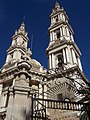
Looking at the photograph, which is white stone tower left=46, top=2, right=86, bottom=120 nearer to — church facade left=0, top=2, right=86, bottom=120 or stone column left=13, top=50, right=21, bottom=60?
church facade left=0, top=2, right=86, bottom=120

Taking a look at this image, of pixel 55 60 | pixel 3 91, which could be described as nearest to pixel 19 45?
pixel 55 60

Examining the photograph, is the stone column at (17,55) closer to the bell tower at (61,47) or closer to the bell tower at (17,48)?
the bell tower at (17,48)

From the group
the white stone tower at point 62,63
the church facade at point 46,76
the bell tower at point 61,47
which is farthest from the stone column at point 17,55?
the bell tower at point 61,47

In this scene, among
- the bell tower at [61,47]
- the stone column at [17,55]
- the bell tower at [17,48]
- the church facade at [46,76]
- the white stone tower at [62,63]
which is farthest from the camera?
the bell tower at [17,48]

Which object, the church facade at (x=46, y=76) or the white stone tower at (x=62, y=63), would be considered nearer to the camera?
the church facade at (x=46, y=76)

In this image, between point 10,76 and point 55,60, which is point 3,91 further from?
point 55,60

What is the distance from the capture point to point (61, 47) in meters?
30.3

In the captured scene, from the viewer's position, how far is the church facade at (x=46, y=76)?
7.50 m

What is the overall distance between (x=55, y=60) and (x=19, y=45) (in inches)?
456

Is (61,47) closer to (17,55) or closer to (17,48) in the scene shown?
(17,55)

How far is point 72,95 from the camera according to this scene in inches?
816

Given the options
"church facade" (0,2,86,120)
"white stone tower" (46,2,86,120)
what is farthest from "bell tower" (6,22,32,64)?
"white stone tower" (46,2,86,120)

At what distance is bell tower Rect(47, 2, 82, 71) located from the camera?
92.6 feet

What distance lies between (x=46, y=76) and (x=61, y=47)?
6995 millimetres
